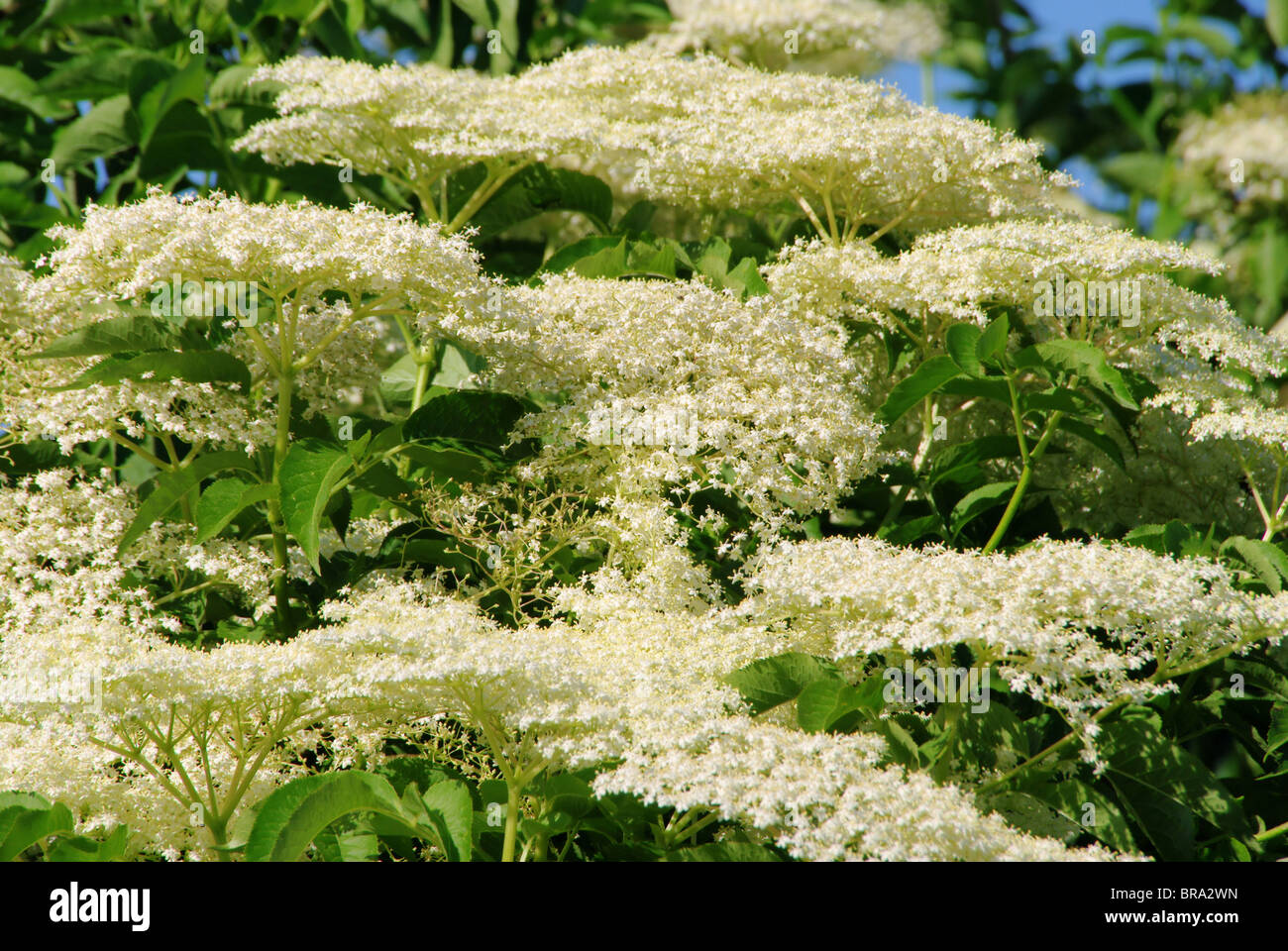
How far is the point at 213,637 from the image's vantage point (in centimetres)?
299

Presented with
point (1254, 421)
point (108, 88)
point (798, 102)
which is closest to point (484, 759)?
point (1254, 421)

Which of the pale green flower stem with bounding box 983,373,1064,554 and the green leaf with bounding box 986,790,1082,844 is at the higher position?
the pale green flower stem with bounding box 983,373,1064,554

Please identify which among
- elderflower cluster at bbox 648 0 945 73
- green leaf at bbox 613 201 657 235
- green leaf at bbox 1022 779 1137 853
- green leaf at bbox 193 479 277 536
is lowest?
green leaf at bbox 1022 779 1137 853

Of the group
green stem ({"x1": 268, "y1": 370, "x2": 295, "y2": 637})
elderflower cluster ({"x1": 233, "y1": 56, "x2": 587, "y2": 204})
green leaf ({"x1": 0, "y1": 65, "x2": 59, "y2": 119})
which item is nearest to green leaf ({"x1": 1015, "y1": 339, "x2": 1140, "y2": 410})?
elderflower cluster ({"x1": 233, "y1": 56, "x2": 587, "y2": 204})

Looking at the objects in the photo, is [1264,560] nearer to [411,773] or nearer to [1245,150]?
[411,773]

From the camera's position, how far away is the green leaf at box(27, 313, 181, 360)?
2.82 metres

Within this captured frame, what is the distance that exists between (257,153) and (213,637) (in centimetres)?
212

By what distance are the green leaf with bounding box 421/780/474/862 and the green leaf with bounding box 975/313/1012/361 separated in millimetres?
1549

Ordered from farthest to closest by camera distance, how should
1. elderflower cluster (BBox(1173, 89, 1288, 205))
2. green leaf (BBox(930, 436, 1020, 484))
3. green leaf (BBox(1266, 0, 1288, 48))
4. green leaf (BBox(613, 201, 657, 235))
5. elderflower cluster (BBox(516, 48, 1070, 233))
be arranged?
1. green leaf (BBox(1266, 0, 1288, 48))
2. elderflower cluster (BBox(1173, 89, 1288, 205))
3. green leaf (BBox(613, 201, 657, 235))
4. elderflower cluster (BBox(516, 48, 1070, 233))
5. green leaf (BBox(930, 436, 1020, 484))

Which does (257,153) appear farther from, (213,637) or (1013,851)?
(1013,851)

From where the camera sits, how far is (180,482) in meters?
2.86

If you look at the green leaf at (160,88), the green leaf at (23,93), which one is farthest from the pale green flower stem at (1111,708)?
the green leaf at (23,93)

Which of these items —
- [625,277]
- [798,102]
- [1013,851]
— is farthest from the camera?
[798,102]

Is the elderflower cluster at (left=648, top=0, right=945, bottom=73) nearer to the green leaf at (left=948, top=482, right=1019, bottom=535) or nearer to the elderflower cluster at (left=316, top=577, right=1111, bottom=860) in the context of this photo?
the green leaf at (left=948, top=482, right=1019, bottom=535)
